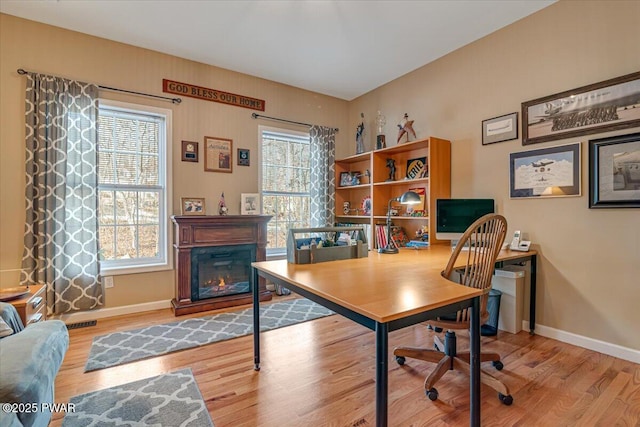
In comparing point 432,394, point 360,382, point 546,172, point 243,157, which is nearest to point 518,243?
point 546,172

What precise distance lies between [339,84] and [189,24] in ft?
6.65

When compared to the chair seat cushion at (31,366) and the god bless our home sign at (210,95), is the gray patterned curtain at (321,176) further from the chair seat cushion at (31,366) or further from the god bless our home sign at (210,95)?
the chair seat cushion at (31,366)

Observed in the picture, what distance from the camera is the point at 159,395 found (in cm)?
181

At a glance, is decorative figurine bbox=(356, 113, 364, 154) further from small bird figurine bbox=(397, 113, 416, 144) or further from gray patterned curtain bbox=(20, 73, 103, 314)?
gray patterned curtain bbox=(20, 73, 103, 314)

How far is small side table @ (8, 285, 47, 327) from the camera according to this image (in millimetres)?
1936

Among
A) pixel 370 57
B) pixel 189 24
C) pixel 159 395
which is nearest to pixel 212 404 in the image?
pixel 159 395

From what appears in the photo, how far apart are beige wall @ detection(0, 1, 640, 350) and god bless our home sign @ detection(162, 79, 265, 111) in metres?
0.07

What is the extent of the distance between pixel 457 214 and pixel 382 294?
206 cm

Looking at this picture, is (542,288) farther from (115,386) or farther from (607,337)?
(115,386)

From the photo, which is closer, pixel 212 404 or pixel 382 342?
pixel 382 342

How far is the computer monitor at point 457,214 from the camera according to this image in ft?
9.60

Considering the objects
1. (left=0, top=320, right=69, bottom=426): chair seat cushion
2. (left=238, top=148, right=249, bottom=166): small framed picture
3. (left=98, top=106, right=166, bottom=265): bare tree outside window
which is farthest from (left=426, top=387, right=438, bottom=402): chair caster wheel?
(left=238, top=148, right=249, bottom=166): small framed picture

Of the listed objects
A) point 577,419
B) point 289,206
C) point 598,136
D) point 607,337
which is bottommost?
point 577,419

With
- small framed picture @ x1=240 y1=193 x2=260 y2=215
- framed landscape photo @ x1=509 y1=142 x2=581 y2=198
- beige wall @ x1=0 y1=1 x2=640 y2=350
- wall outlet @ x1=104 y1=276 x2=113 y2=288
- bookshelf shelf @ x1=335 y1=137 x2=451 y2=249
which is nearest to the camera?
beige wall @ x1=0 y1=1 x2=640 y2=350
